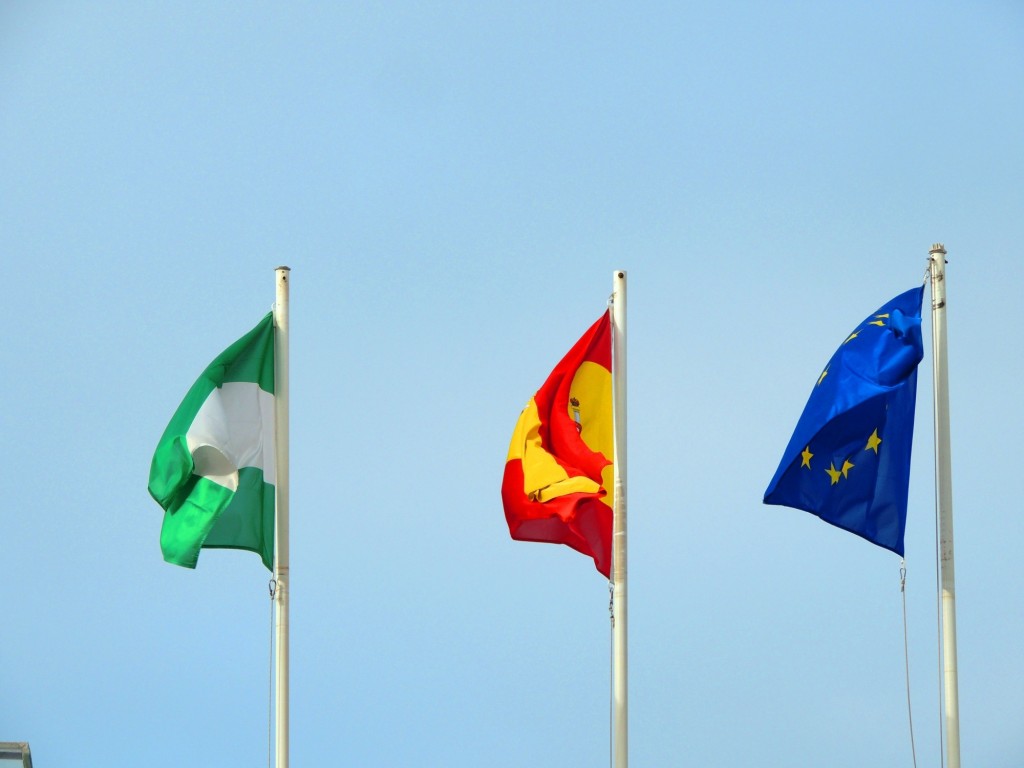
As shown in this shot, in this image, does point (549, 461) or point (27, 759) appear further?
point (27, 759)

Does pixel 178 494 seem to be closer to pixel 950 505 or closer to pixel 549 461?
pixel 549 461

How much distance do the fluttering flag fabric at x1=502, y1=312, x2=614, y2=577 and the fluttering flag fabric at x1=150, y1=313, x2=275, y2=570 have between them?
3968 millimetres

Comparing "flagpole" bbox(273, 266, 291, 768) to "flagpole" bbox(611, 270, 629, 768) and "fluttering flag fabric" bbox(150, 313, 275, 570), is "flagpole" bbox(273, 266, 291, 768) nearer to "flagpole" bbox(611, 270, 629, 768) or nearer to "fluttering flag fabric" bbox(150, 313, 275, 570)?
"fluttering flag fabric" bbox(150, 313, 275, 570)

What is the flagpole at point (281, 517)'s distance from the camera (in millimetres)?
38344

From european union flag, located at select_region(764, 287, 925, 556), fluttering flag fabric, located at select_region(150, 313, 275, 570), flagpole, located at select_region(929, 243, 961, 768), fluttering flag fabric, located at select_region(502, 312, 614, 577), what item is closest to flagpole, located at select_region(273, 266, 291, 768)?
fluttering flag fabric, located at select_region(150, 313, 275, 570)

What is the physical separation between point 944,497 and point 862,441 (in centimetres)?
152

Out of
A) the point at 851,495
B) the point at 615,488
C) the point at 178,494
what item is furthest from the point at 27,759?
the point at 851,495

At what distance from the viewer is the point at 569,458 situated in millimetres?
40406

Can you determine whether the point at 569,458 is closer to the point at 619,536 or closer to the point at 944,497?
the point at 619,536

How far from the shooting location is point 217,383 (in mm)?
39719

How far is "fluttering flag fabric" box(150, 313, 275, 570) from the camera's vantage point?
129 ft

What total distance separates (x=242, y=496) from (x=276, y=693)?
10.4 feet

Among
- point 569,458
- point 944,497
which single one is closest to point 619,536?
point 569,458

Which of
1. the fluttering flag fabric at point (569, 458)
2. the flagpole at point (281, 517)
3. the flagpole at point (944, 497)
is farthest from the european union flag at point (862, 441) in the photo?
the flagpole at point (281, 517)
